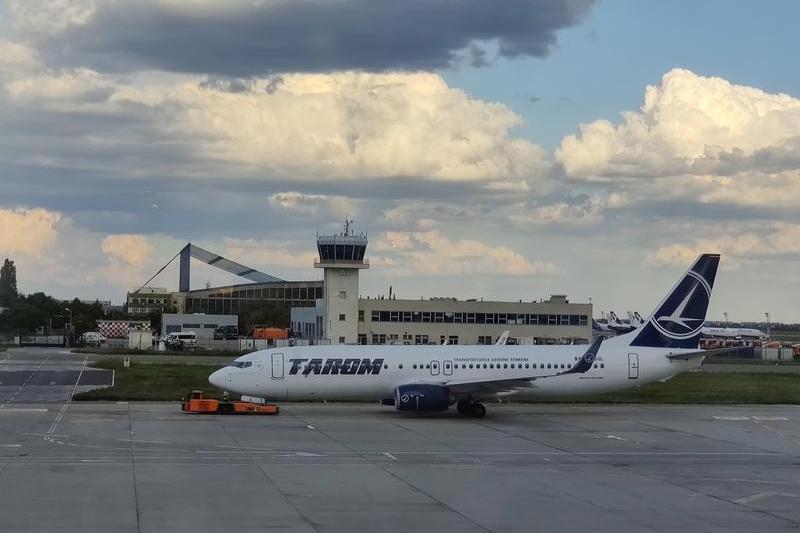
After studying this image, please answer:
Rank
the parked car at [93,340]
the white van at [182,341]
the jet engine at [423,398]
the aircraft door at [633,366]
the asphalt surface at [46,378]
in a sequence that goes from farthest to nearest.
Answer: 1. the parked car at [93,340]
2. the white van at [182,341]
3. the asphalt surface at [46,378]
4. the aircraft door at [633,366]
5. the jet engine at [423,398]

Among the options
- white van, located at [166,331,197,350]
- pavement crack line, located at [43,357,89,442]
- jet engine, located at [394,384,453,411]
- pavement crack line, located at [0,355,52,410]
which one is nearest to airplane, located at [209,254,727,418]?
jet engine, located at [394,384,453,411]

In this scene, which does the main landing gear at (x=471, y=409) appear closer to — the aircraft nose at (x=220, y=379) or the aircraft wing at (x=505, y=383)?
the aircraft wing at (x=505, y=383)

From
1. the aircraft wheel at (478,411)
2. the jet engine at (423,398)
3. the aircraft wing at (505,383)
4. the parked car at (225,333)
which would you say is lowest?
the aircraft wheel at (478,411)

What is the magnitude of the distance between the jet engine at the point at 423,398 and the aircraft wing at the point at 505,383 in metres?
0.65

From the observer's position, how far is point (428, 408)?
49312mm

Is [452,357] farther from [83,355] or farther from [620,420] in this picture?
[83,355]

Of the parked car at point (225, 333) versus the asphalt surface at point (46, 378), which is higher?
the parked car at point (225, 333)

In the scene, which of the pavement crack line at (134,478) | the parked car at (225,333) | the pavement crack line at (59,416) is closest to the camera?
the pavement crack line at (134,478)

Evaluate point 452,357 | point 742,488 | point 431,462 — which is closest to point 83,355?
point 452,357

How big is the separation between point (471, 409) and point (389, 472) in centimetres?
1980

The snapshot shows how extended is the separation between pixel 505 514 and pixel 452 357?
90.3 ft

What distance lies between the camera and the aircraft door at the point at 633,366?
173ft

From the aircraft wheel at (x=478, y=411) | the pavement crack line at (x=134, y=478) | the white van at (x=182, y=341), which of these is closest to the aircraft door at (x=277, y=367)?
the pavement crack line at (x=134, y=478)

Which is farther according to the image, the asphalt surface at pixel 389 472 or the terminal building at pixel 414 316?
the terminal building at pixel 414 316
